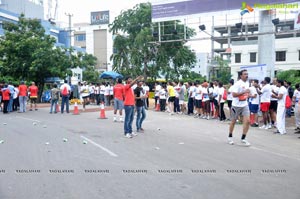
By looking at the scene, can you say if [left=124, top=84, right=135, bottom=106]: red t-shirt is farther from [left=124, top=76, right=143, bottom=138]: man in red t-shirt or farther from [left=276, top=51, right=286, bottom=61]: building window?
[left=276, top=51, right=286, bottom=61]: building window

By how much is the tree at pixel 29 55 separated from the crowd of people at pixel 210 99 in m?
5.11

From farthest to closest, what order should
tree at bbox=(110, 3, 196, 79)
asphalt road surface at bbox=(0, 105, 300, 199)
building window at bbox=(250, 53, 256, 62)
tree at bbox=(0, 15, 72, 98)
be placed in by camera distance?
building window at bbox=(250, 53, 256, 62) < tree at bbox=(110, 3, 196, 79) < tree at bbox=(0, 15, 72, 98) < asphalt road surface at bbox=(0, 105, 300, 199)

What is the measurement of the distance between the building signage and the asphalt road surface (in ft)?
251

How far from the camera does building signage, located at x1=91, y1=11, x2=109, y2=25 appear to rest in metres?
84.4

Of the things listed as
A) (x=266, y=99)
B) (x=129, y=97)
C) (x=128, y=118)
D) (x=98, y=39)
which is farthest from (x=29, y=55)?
(x=98, y=39)

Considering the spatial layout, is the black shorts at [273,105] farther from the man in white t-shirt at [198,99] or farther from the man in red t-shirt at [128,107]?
the man in red t-shirt at [128,107]

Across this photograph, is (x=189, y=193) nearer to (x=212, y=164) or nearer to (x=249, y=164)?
(x=212, y=164)

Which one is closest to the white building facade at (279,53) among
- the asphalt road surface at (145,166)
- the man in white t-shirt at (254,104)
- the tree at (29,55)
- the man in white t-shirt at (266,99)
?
the tree at (29,55)

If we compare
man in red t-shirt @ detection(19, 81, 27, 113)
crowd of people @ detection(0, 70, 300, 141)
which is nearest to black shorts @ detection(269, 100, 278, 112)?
crowd of people @ detection(0, 70, 300, 141)

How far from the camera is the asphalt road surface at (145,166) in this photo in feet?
17.1

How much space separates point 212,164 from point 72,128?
6827 millimetres

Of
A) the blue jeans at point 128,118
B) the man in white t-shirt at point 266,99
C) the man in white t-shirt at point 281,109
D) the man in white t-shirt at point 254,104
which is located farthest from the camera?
the man in white t-shirt at point 254,104

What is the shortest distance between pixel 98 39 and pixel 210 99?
67.8 metres

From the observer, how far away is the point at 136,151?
8195mm
